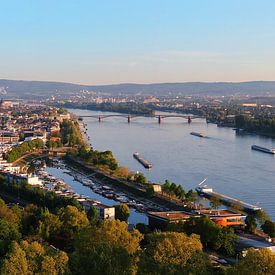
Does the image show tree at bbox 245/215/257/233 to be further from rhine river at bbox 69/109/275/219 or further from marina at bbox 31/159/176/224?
marina at bbox 31/159/176/224

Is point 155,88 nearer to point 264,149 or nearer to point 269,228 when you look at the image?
point 264,149

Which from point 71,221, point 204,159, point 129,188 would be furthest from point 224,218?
point 204,159

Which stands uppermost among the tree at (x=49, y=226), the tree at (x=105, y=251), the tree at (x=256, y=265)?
the tree at (x=256, y=265)

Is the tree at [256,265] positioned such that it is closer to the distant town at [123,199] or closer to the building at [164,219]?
the distant town at [123,199]

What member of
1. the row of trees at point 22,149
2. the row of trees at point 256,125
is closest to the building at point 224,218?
the row of trees at point 22,149

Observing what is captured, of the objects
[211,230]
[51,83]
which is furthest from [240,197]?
[51,83]

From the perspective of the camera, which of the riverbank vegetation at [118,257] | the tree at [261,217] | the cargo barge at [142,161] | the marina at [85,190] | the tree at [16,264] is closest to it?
the riverbank vegetation at [118,257]
